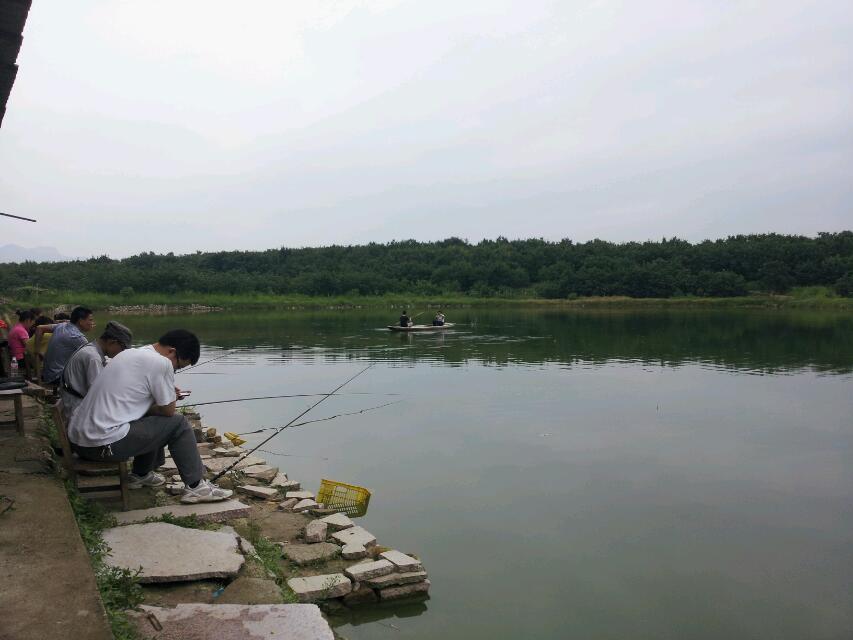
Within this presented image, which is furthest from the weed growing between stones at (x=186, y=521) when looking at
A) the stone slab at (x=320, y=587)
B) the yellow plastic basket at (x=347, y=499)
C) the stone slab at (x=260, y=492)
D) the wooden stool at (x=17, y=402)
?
the wooden stool at (x=17, y=402)

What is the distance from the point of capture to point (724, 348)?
937 inches

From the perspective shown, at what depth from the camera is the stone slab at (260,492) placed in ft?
22.4

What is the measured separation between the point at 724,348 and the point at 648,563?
65.0 feet

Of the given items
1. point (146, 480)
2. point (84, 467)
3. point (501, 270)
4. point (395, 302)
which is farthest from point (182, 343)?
point (501, 270)

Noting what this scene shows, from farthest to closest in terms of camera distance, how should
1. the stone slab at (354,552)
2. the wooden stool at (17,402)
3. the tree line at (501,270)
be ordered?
the tree line at (501,270), the wooden stool at (17,402), the stone slab at (354,552)

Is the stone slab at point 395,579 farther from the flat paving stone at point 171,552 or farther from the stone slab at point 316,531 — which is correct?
the flat paving stone at point 171,552

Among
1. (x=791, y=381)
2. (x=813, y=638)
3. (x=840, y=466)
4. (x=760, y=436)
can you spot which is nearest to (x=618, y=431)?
(x=760, y=436)

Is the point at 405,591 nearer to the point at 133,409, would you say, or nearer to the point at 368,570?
the point at 368,570

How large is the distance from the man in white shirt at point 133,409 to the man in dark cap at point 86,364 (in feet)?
2.61

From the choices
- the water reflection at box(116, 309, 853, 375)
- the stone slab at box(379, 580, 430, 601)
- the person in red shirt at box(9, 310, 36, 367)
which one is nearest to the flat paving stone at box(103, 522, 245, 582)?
the stone slab at box(379, 580, 430, 601)

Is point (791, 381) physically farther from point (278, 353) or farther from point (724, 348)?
point (278, 353)

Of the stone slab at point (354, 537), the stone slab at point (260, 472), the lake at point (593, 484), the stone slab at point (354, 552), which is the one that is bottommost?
the lake at point (593, 484)

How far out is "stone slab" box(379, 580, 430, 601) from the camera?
509 centimetres

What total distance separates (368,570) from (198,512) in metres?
1.37
